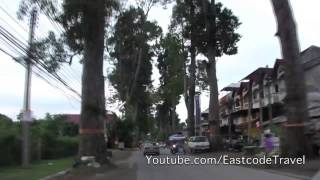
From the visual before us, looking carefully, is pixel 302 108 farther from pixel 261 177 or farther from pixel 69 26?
pixel 69 26

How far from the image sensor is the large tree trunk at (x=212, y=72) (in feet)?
177

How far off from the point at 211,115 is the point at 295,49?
1095 inches

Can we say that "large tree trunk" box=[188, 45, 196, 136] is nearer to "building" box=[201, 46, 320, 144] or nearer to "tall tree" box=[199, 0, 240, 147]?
"building" box=[201, 46, 320, 144]

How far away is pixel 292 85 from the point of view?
28266 millimetres

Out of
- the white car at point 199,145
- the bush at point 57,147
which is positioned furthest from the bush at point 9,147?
the white car at point 199,145

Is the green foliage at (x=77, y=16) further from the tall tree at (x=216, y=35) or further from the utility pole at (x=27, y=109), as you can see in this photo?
the tall tree at (x=216, y=35)

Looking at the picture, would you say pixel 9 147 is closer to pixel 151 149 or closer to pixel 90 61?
pixel 90 61

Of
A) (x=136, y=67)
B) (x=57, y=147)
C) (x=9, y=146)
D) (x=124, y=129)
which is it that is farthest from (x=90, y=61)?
(x=124, y=129)

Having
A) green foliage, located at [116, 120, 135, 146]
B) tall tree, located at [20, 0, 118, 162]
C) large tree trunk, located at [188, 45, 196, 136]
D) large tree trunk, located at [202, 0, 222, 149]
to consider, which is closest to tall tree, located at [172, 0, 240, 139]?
large tree trunk, located at [202, 0, 222, 149]

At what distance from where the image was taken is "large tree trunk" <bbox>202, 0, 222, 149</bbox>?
177 feet

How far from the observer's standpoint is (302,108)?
91.6 feet

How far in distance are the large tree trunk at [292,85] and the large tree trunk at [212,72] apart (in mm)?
25059

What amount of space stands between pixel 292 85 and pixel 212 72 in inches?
1019

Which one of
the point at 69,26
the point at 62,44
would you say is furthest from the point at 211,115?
the point at 69,26
